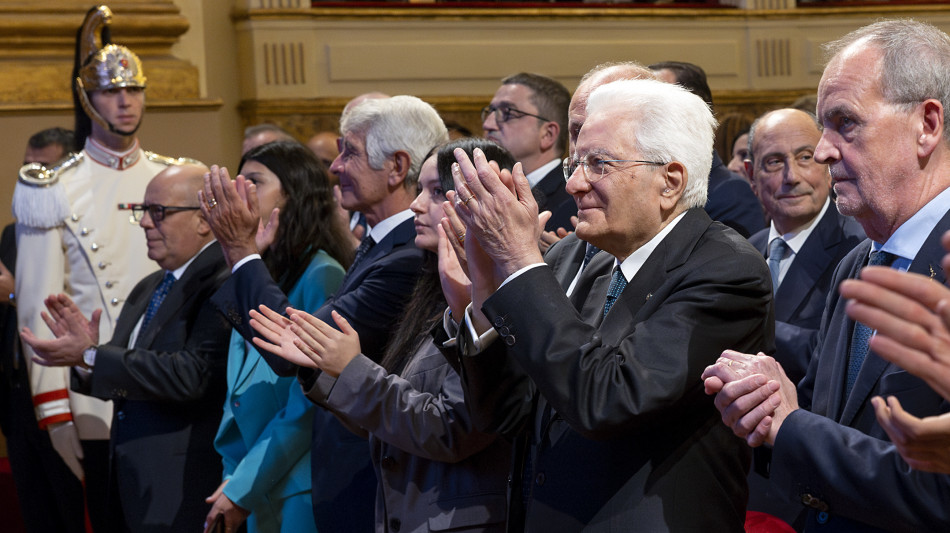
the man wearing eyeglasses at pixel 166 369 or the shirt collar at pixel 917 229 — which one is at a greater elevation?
the shirt collar at pixel 917 229

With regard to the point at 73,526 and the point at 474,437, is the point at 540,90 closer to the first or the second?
the point at 474,437

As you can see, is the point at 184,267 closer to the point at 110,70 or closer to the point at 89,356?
the point at 89,356

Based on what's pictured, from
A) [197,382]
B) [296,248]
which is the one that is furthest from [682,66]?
[197,382]

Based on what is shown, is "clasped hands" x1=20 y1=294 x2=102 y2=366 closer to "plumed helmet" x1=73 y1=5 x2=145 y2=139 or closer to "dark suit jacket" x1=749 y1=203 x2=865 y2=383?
"plumed helmet" x1=73 y1=5 x2=145 y2=139

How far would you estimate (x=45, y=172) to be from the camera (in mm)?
4152

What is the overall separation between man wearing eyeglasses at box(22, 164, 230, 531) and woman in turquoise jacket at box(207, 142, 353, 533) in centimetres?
11

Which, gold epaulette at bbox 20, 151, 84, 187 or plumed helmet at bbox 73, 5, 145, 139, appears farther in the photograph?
plumed helmet at bbox 73, 5, 145, 139

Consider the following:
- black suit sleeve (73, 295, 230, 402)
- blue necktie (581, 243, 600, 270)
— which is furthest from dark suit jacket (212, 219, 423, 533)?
blue necktie (581, 243, 600, 270)

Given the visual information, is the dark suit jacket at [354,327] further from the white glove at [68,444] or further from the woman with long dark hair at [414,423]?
the white glove at [68,444]

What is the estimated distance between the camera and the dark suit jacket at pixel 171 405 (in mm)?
3092

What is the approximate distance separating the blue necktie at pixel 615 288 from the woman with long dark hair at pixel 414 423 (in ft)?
1.43

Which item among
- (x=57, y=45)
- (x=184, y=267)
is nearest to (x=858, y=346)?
(x=184, y=267)

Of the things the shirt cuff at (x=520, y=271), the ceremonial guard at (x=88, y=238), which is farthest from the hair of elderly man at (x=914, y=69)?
the ceremonial guard at (x=88, y=238)

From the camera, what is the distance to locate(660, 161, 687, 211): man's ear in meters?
1.88
